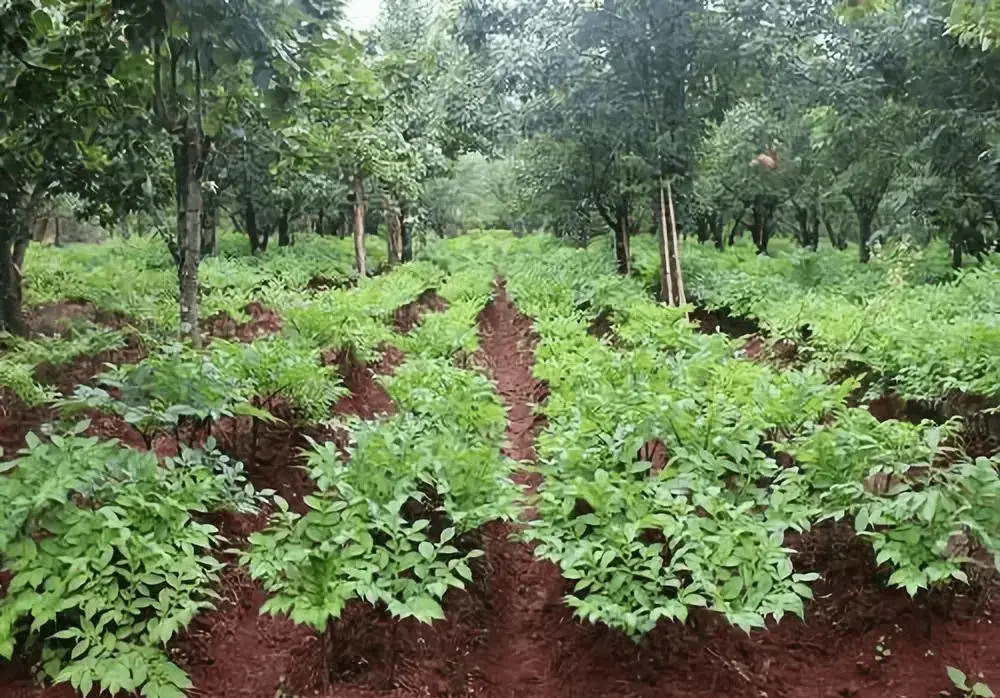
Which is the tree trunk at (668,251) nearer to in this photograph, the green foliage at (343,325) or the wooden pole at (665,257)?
the wooden pole at (665,257)

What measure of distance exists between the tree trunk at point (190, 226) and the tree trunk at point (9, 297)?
12.3ft

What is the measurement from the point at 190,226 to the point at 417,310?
24.7ft

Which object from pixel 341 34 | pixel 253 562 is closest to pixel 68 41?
pixel 341 34

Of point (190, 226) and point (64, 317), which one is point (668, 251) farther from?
point (64, 317)

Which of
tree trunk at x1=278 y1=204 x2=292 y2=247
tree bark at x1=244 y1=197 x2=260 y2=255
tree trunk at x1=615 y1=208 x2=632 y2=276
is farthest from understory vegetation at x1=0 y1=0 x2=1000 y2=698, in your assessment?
tree trunk at x1=278 y1=204 x2=292 y2=247

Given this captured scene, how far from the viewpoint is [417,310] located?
1352 cm

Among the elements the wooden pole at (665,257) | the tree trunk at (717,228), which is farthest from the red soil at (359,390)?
the tree trunk at (717,228)

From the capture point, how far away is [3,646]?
256cm

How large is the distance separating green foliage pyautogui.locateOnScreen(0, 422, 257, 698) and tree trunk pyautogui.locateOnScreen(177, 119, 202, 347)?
9.93 ft

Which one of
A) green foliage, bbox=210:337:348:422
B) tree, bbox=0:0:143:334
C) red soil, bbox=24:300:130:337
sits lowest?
green foliage, bbox=210:337:348:422

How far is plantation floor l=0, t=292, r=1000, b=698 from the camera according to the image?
3102mm

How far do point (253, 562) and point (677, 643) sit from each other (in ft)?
6.05

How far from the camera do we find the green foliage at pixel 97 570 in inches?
106

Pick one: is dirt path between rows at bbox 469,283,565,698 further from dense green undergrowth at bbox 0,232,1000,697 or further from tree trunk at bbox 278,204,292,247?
tree trunk at bbox 278,204,292,247
